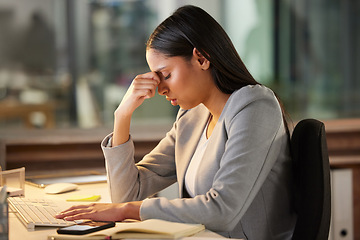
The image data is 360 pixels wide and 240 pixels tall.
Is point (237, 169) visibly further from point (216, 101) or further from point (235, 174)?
point (216, 101)

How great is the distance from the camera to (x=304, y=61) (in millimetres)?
4977

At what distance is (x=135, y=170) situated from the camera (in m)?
1.88

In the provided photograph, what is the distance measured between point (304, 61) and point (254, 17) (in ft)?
1.90

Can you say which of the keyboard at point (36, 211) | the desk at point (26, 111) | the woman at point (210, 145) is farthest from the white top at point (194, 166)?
the desk at point (26, 111)

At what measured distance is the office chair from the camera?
1536 millimetres

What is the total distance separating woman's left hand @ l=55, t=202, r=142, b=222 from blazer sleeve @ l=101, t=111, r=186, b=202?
30 cm

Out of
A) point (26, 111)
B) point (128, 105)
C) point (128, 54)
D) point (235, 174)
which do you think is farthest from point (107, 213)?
point (128, 54)

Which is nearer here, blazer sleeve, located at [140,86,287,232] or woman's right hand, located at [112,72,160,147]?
blazer sleeve, located at [140,86,287,232]

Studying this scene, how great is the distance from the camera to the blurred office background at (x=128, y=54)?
4.44 metres

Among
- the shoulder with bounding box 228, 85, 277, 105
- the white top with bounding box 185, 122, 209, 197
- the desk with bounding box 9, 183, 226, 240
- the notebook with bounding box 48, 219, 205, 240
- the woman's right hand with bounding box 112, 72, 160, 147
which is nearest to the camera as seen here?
the notebook with bounding box 48, 219, 205, 240

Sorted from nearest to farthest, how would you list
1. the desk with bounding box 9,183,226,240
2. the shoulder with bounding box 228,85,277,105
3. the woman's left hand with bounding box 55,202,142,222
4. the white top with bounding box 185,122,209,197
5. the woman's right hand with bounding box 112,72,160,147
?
1. the desk with bounding box 9,183,226,240
2. the woman's left hand with bounding box 55,202,142,222
3. the shoulder with bounding box 228,85,277,105
4. the white top with bounding box 185,122,209,197
5. the woman's right hand with bounding box 112,72,160,147

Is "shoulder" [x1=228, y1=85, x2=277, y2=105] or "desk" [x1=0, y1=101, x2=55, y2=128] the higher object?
"shoulder" [x1=228, y1=85, x2=277, y2=105]

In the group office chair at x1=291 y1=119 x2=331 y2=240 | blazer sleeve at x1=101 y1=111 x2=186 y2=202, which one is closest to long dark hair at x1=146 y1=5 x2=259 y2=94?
office chair at x1=291 y1=119 x2=331 y2=240

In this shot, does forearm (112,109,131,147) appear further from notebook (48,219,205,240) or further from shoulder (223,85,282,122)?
notebook (48,219,205,240)
